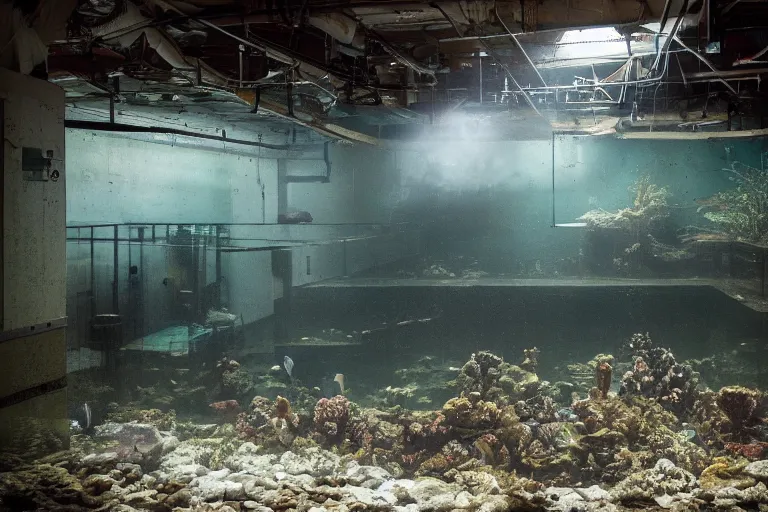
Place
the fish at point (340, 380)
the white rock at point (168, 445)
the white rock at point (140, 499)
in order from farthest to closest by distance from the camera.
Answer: the fish at point (340, 380) < the white rock at point (168, 445) < the white rock at point (140, 499)

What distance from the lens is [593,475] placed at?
6.62 meters

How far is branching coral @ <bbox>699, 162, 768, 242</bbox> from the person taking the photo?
13.9 meters

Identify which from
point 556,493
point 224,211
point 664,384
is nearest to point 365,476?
point 556,493

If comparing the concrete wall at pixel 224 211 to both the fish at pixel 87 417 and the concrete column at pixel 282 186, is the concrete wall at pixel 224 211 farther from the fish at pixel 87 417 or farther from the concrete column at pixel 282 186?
the fish at pixel 87 417

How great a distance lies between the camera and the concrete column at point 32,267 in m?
3.55

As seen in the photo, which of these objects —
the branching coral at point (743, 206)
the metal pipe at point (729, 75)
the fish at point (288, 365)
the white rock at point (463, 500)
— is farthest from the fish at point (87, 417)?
the branching coral at point (743, 206)

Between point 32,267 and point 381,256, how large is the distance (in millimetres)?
12670

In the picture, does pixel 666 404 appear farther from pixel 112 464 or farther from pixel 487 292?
pixel 112 464

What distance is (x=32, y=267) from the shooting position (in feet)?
12.3

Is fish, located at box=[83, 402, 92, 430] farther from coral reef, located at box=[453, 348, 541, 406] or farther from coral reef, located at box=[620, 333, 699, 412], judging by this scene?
coral reef, located at box=[620, 333, 699, 412]

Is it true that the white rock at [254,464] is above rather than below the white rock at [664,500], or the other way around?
below

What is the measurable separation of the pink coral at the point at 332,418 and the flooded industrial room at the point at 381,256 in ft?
0.20

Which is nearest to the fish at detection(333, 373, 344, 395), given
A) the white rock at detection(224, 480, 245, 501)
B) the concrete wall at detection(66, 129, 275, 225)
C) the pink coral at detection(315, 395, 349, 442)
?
the pink coral at detection(315, 395, 349, 442)

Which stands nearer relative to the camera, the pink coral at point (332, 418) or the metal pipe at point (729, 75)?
the metal pipe at point (729, 75)
